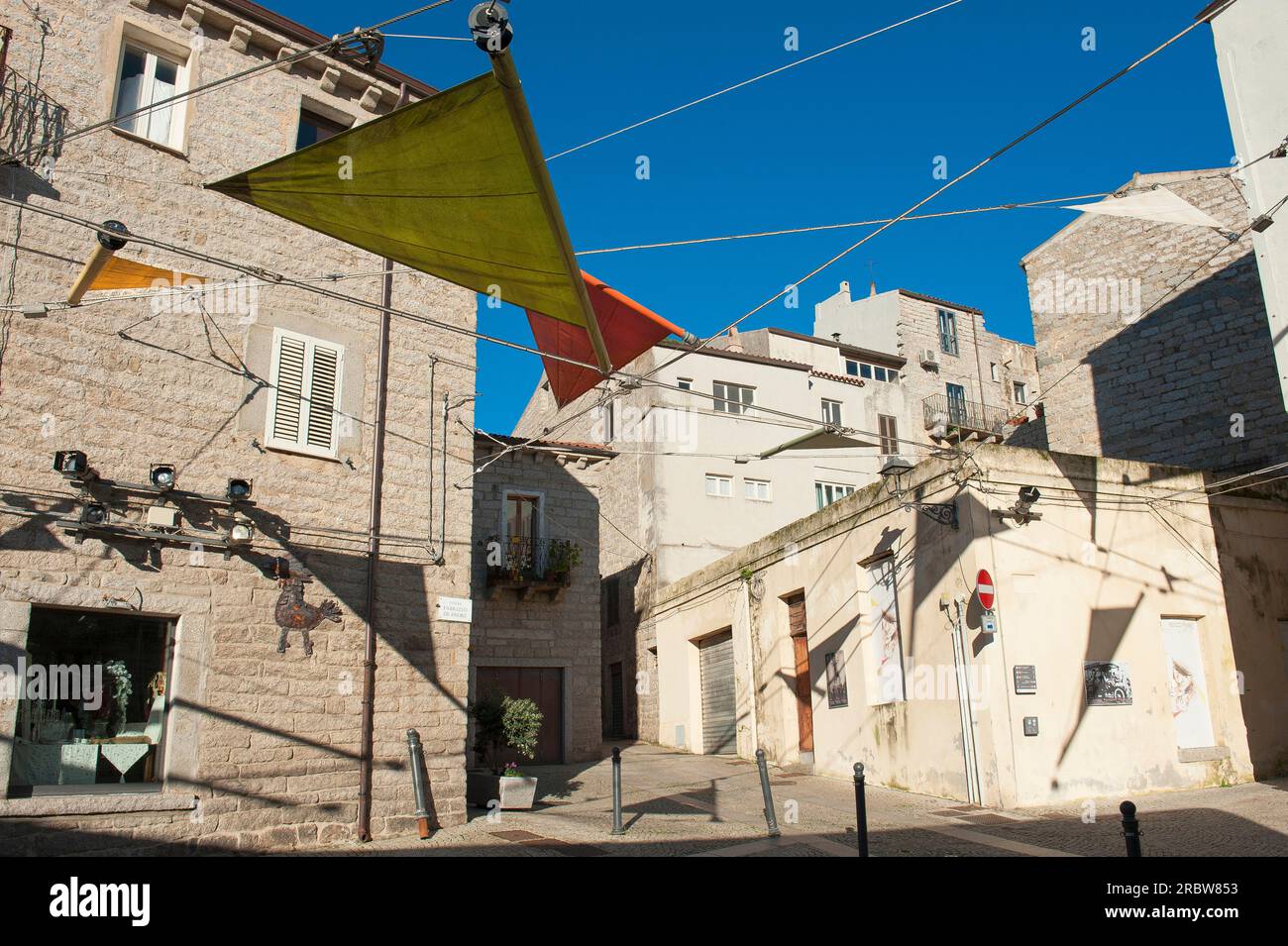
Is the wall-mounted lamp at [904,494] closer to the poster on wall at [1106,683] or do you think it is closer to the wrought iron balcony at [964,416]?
the poster on wall at [1106,683]

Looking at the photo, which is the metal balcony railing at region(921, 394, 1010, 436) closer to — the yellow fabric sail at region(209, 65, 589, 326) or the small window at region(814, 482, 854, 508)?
the small window at region(814, 482, 854, 508)

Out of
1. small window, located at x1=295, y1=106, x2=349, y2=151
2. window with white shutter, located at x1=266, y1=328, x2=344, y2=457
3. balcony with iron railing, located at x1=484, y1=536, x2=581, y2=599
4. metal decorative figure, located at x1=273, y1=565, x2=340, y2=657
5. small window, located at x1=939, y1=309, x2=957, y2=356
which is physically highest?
small window, located at x1=939, y1=309, x2=957, y2=356

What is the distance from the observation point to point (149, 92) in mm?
10680

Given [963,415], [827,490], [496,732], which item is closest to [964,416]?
[963,415]

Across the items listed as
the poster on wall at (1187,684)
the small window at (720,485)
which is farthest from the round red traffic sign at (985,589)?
the small window at (720,485)

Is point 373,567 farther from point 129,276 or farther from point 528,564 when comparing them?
point 528,564

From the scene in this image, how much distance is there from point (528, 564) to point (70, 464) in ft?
35.4

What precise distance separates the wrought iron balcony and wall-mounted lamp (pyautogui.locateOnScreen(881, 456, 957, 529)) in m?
21.1

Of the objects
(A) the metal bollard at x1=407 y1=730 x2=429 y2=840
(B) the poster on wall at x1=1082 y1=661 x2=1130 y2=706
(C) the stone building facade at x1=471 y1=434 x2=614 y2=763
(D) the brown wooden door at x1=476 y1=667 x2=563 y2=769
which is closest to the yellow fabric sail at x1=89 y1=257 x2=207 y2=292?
(A) the metal bollard at x1=407 y1=730 x2=429 y2=840

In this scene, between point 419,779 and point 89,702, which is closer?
point 89,702

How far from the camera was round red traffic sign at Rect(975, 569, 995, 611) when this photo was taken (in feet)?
39.0

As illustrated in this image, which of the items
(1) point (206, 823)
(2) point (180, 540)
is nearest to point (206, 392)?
(2) point (180, 540)

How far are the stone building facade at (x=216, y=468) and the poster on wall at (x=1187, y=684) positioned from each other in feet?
32.9
